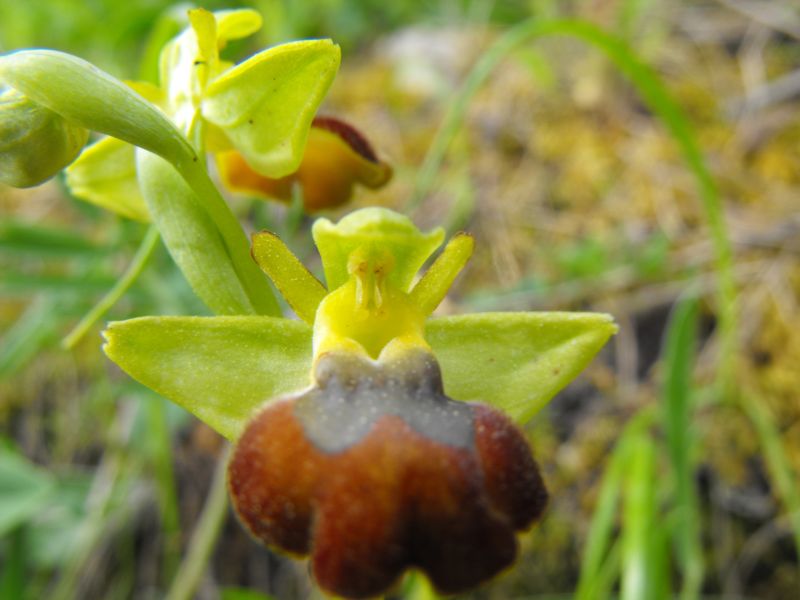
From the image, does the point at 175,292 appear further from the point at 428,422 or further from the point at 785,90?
→ the point at 785,90

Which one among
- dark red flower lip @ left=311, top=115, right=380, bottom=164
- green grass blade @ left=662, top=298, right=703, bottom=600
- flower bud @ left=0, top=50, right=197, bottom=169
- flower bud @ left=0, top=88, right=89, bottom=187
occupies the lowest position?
green grass blade @ left=662, top=298, right=703, bottom=600

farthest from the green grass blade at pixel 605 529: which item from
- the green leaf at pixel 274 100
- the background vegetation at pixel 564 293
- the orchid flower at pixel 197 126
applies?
the green leaf at pixel 274 100

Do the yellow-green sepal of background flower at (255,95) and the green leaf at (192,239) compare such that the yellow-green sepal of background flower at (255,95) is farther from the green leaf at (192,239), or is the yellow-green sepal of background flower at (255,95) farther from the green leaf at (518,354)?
the green leaf at (518,354)

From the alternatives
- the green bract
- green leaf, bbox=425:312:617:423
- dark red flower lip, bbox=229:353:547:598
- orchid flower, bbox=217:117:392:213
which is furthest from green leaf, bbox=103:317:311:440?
orchid flower, bbox=217:117:392:213

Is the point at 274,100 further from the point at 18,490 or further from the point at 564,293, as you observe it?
the point at 564,293

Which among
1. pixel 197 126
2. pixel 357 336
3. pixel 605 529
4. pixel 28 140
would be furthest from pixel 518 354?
pixel 605 529

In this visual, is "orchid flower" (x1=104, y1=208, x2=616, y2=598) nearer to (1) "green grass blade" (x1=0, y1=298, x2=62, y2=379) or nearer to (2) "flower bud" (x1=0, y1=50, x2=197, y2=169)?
(2) "flower bud" (x1=0, y1=50, x2=197, y2=169)
